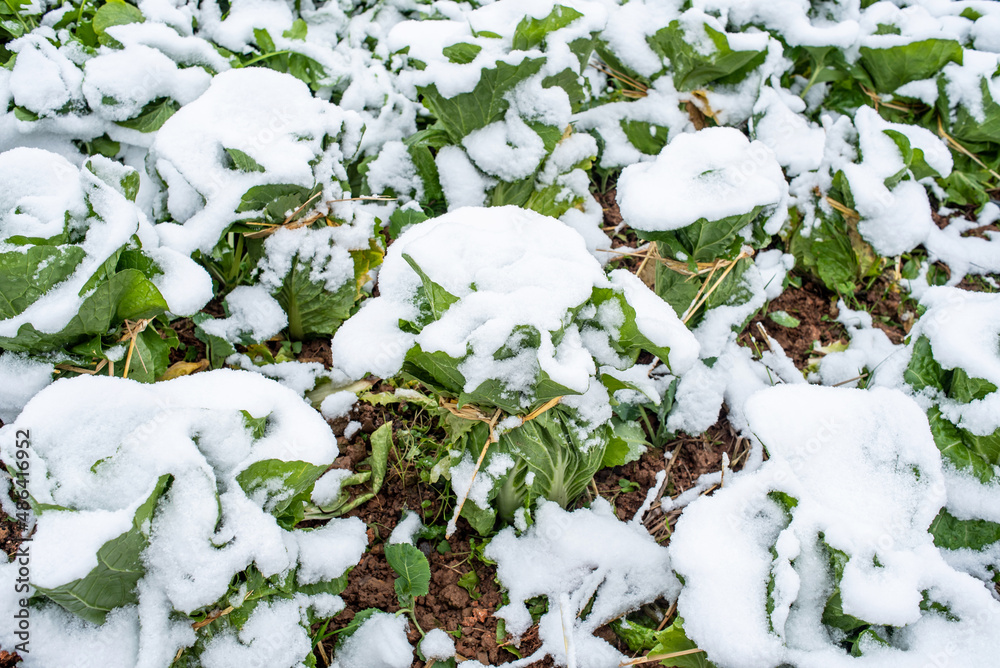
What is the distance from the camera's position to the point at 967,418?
6.29ft

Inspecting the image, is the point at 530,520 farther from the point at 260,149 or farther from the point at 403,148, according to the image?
the point at 403,148

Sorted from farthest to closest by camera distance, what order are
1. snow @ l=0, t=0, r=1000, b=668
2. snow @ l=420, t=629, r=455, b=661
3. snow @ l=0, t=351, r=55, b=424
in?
snow @ l=420, t=629, r=455, b=661 → snow @ l=0, t=351, r=55, b=424 → snow @ l=0, t=0, r=1000, b=668

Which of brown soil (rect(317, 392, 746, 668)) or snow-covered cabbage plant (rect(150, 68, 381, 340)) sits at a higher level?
snow-covered cabbage plant (rect(150, 68, 381, 340))

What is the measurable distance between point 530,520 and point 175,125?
165 centimetres

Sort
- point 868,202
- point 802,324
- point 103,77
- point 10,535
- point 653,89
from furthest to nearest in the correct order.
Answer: point 653,89 < point 802,324 < point 868,202 < point 103,77 < point 10,535

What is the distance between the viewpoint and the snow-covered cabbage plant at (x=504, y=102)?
2.36m

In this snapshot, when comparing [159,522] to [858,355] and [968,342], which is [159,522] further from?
[858,355]

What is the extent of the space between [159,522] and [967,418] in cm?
222

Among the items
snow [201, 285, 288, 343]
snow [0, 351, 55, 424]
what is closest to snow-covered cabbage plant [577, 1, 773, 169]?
snow [201, 285, 288, 343]

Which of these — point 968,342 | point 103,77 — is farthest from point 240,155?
point 968,342

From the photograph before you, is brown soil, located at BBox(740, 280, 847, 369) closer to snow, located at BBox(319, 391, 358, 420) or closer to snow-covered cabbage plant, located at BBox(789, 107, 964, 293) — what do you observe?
snow-covered cabbage plant, located at BBox(789, 107, 964, 293)

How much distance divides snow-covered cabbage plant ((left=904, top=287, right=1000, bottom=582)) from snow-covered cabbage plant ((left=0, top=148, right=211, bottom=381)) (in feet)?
7.45

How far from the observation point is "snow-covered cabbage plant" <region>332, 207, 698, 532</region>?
58.5 inches

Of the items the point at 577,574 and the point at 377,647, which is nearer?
the point at 377,647
